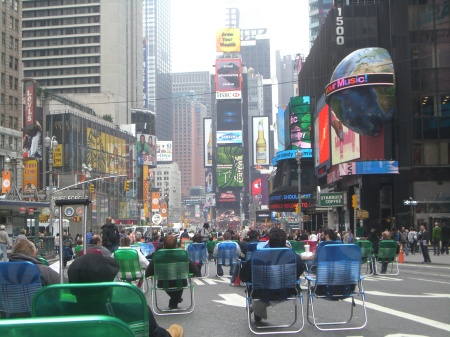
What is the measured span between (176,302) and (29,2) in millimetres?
138499

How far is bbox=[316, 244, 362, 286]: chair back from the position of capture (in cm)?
988

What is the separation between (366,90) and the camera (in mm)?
52531

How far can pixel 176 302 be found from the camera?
13.0 meters

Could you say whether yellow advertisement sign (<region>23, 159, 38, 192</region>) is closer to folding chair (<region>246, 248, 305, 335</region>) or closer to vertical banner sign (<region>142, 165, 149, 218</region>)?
folding chair (<region>246, 248, 305, 335</region>)

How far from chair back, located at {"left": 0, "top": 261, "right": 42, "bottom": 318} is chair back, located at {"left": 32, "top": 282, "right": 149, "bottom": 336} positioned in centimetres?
247

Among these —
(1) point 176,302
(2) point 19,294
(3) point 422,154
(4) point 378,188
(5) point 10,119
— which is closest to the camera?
(2) point 19,294

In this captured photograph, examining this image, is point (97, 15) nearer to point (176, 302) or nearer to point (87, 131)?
point (87, 131)

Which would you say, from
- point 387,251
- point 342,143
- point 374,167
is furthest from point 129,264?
point 342,143

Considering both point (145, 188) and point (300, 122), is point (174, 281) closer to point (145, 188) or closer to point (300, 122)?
point (300, 122)

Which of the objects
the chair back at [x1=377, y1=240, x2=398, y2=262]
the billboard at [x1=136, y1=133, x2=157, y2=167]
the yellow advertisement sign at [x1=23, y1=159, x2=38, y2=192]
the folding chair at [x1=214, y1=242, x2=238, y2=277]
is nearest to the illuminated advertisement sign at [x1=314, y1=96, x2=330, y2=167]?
the yellow advertisement sign at [x1=23, y1=159, x2=38, y2=192]

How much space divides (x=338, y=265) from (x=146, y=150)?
5417 inches

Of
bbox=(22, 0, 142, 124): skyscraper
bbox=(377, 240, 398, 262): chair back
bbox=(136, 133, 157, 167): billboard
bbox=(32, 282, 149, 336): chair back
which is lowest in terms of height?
bbox=(377, 240, 398, 262): chair back

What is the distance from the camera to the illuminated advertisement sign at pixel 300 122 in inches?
3406

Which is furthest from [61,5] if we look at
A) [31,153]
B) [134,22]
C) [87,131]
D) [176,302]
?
[176,302]
